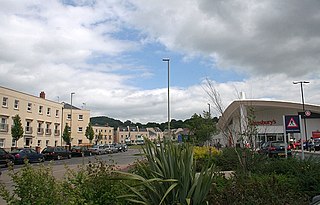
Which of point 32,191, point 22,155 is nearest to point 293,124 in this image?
point 32,191

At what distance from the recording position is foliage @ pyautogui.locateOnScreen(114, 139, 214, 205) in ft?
19.2

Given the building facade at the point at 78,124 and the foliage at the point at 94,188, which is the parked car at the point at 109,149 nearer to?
the building facade at the point at 78,124

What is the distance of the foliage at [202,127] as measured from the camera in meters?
41.2

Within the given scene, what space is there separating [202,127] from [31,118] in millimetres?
26851

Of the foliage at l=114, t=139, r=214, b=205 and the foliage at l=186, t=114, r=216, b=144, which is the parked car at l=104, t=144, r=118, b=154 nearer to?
the foliage at l=186, t=114, r=216, b=144

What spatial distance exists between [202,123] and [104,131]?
8433 centimetres

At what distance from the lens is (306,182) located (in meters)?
8.85

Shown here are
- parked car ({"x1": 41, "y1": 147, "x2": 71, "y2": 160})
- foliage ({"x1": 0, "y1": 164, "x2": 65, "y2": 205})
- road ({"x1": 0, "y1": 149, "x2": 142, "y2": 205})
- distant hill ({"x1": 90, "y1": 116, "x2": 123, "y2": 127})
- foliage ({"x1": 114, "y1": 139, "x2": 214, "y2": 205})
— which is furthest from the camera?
distant hill ({"x1": 90, "y1": 116, "x2": 123, "y2": 127})

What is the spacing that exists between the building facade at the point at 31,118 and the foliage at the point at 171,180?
145ft

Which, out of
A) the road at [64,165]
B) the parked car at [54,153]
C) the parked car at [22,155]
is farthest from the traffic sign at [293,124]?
the parked car at [54,153]

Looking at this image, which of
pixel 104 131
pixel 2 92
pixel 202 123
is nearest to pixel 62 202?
pixel 202 123

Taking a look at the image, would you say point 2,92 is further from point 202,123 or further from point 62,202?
point 62,202

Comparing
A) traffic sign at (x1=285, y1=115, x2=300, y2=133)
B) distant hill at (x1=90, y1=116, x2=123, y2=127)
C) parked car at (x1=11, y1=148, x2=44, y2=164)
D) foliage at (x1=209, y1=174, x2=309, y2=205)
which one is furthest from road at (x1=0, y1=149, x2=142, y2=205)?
distant hill at (x1=90, y1=116, x2=123, y2=127)

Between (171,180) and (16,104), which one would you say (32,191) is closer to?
(171,180)
